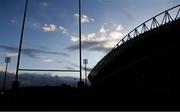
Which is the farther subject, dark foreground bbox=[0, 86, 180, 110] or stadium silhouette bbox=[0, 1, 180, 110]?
stadium silhouette bbox=[0, 1, 180, 110]

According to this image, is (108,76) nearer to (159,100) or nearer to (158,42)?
(158,42)

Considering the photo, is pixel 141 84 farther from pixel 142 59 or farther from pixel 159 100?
pixel 159 100

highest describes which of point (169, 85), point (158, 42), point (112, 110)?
point (158, 42)

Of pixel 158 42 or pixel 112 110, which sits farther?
pixel 158 42

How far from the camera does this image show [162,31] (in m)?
24.5

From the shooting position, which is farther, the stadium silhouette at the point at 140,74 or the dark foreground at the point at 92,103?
the stadium silhouette at the point at 140,74

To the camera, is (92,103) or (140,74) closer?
(92,103)

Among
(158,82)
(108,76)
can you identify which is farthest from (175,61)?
(108,76)

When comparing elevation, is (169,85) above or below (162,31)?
below

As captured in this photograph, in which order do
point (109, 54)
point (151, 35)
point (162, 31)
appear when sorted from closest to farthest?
point (162, 31), point (151, 35), point (109, 54)

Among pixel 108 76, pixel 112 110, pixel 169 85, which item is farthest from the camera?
pixel 108 76

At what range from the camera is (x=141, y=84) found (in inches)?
1217

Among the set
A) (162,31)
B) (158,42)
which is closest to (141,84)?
(158,42)

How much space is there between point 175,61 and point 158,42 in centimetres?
320
